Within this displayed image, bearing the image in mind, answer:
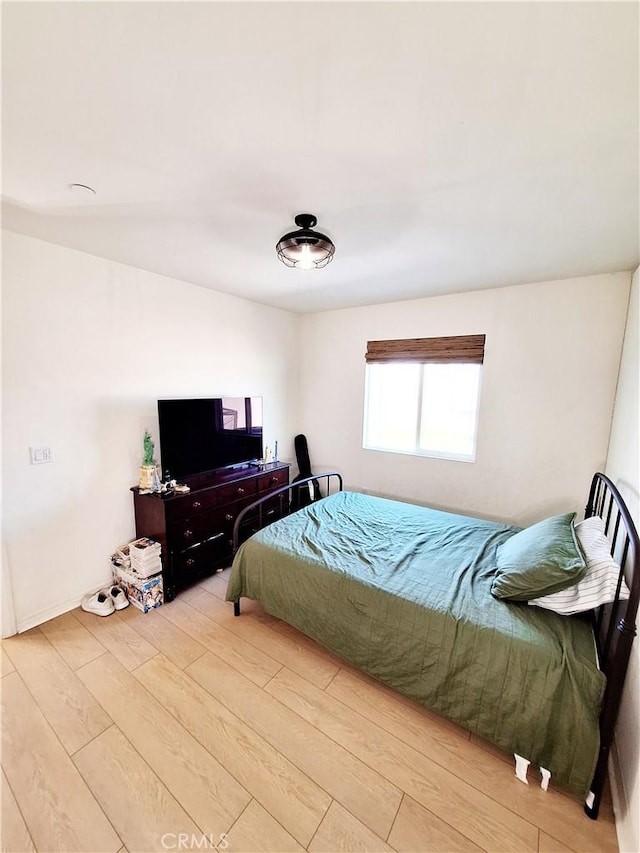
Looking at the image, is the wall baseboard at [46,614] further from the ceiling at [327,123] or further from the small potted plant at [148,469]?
the ceiling at [327,123]

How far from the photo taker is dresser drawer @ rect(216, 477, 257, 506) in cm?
280

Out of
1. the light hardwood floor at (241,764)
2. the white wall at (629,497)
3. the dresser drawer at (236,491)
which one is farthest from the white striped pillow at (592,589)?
the dresser drawer at (236,491)

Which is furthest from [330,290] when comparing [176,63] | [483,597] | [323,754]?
[323,754]

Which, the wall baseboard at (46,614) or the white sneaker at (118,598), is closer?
the wall baseboard at (46,614)

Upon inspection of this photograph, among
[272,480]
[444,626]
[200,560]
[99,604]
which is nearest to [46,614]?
[99,604]

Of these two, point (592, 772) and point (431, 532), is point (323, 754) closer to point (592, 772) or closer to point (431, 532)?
point (592, 772)

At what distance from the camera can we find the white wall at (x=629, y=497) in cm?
118

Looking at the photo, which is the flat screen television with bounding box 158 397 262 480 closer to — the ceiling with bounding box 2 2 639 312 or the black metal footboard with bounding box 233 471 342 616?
the black metal footboard with bounding box 233 471 342 616

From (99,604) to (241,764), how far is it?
156 centimetres

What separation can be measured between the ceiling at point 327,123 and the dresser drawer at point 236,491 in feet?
6.23

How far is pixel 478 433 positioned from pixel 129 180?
3.10 meters

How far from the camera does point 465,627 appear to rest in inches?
58.9

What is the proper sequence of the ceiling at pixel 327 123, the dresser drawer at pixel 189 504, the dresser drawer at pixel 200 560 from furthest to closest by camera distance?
1. the dresser drawer at pixel 200 560
2. the dresser drawer at pixel 189 504
3. the ceiling at pixel 327 123

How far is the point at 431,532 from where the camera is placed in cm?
244
